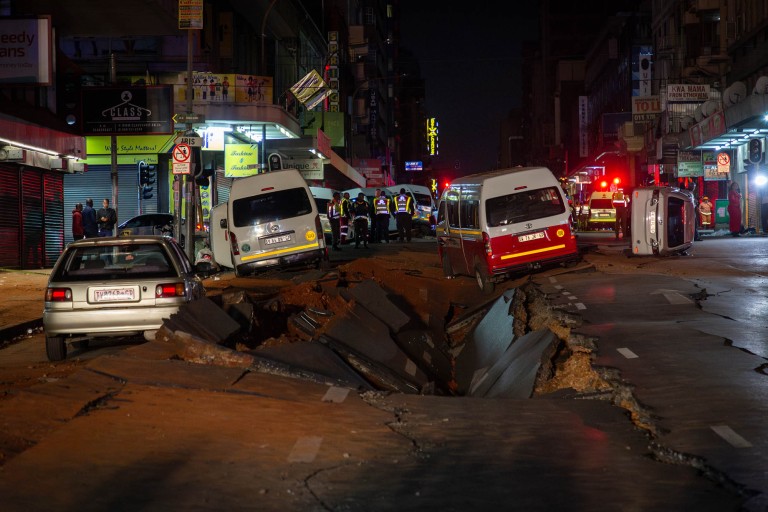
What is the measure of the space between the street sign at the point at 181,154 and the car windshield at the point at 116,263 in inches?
453

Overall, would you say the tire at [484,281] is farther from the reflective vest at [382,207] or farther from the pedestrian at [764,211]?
the pedestrian at [764,211]

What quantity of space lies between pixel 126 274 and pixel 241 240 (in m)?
10.2

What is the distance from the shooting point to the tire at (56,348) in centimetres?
1170

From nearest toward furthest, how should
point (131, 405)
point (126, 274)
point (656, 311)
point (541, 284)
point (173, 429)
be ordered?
point (173, 429) < point (131, 405) < point (126, 274) < point (656, 311) < point (541, 284)

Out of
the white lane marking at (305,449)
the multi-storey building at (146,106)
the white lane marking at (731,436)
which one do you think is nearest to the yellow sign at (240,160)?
the multi-storey building at (146,106)

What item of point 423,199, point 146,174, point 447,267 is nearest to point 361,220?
point 146,174

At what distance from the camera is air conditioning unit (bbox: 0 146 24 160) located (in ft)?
85.5

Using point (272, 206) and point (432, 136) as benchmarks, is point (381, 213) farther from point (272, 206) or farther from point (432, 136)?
point (432, 136)

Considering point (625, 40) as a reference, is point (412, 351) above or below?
below

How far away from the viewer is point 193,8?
25.2m

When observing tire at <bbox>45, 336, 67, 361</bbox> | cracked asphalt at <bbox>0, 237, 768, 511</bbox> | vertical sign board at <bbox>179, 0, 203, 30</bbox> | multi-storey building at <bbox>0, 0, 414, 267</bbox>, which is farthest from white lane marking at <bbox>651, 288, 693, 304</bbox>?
vertical sign board at <bbox>179, 0, 203, 30</bbox>

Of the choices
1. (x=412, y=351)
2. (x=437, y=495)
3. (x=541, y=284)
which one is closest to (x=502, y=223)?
(x=541, y=284)

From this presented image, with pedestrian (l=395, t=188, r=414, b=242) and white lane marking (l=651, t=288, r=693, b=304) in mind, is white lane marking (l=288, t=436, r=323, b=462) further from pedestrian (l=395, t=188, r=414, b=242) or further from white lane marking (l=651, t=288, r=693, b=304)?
pedestrian (l=395, t=188, r=414, b=242)

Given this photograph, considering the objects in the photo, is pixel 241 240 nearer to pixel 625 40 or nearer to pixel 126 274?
pixel 126 274
